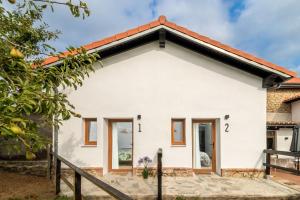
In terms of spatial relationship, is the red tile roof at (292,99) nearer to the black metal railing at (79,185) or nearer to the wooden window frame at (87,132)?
the wooden window frame at (87,132)

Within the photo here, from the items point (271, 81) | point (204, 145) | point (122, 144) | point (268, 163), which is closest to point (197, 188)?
point (204, 145)

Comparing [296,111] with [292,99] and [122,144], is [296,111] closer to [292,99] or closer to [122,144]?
[292,99]

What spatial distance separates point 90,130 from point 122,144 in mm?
1411

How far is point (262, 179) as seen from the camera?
28.4ft

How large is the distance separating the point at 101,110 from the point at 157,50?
321 cm

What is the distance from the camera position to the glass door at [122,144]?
9.56 metres

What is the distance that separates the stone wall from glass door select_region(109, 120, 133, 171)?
416 inches

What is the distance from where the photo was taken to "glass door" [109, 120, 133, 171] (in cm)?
956

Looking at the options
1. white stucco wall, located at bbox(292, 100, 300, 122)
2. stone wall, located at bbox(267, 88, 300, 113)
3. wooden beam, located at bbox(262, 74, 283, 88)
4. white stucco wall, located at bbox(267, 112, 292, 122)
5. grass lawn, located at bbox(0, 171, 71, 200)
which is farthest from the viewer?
stone wall, located at bbox(267, 88, 300, 113)

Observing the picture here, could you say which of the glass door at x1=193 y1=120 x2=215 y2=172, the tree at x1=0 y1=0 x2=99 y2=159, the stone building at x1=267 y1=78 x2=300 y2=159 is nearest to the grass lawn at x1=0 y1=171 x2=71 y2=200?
the tree at x1=0 y1=0 x2=99 y2=159

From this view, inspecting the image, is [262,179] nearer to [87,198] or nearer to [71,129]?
[87,198]

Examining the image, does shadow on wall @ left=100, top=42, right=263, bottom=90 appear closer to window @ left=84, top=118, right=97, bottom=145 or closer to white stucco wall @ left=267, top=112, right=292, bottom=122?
window @ left=84, top=118, right=97, bottom=145

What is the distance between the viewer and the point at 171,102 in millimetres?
9094

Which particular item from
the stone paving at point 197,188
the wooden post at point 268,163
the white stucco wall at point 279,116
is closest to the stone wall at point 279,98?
the white stucco wall at point 279,116
